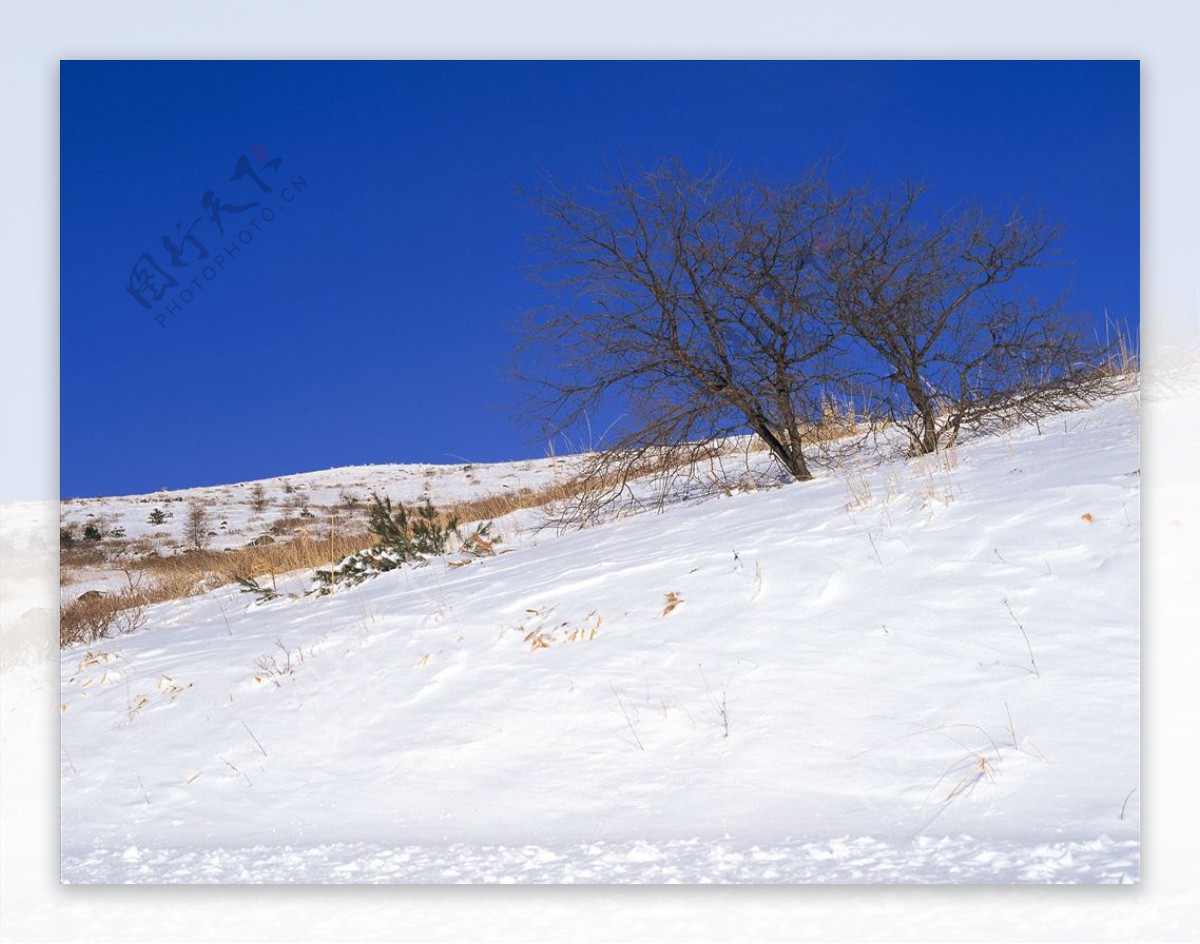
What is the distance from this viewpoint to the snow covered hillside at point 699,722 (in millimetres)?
3602

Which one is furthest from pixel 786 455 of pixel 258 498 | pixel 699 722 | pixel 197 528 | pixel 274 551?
pixel 197 528

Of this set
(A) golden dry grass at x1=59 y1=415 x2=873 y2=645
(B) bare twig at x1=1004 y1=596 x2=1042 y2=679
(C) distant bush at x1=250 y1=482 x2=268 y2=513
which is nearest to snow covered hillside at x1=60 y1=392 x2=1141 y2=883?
(B) bare twig at x1=1004 y1=596 x2=1042 y2=679

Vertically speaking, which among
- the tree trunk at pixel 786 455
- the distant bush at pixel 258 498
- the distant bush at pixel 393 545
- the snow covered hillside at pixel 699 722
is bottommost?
the snow covered hillside at pixel 699 722

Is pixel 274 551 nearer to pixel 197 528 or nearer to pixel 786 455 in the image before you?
pixel 197 528

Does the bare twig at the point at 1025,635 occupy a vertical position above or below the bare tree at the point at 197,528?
below

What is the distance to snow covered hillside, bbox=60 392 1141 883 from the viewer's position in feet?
→ 11.8

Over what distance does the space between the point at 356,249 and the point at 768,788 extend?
354cm

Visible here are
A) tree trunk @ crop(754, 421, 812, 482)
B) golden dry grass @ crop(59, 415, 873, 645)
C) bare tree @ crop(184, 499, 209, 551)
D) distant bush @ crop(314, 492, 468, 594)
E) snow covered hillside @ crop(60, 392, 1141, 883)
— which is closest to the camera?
snow covered hillside @ crop(60, 392, 1141, 883)

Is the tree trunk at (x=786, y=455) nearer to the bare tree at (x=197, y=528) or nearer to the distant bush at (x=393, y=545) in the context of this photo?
the distant bush at (x=393, y=545)

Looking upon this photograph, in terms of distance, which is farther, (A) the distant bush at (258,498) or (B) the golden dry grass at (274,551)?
(A) the distant bush at (258,498)

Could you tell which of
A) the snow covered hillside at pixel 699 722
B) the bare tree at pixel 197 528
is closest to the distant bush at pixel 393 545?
the snow covered hillside at pixel 699 722

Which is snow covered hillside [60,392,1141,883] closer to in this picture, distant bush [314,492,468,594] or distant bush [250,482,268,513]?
distant bush [314,492,468,594]

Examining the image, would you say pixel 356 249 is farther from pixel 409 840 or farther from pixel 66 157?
pixel 409 840

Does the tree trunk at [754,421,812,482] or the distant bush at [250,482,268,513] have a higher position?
the tree trunk at [754,421,812,482]
